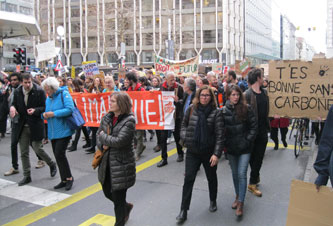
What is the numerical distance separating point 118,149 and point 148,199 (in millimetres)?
1682

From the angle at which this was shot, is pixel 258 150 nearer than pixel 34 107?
Yes

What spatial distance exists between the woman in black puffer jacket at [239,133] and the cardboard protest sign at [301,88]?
1406 millimetres

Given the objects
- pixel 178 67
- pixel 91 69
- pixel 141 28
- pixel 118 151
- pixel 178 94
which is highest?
pixel 141 28

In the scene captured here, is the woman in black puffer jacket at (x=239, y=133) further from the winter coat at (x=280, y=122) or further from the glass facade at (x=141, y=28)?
the glass facade at (x=141, y=28)

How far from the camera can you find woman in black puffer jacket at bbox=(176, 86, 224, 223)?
4.49 m

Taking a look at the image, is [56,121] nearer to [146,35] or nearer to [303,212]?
[303,212]

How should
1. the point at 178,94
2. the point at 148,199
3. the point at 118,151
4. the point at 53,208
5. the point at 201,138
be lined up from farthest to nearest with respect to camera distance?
1. the point at 178,94
2. the point at 148,199
3. the point at 53,208
4. the point at 201,138
5. the point at 118,151

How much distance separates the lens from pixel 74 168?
7320 mm


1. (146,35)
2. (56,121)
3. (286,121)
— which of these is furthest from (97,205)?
(146,35)

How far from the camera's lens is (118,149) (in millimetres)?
3977

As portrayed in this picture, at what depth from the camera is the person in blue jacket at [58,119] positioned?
5.76 metres

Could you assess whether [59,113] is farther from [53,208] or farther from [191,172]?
[191,172]

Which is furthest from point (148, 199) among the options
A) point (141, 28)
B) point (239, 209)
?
point (141, 28)

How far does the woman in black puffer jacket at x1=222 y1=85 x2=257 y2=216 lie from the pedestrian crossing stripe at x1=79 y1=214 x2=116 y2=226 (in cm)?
170
